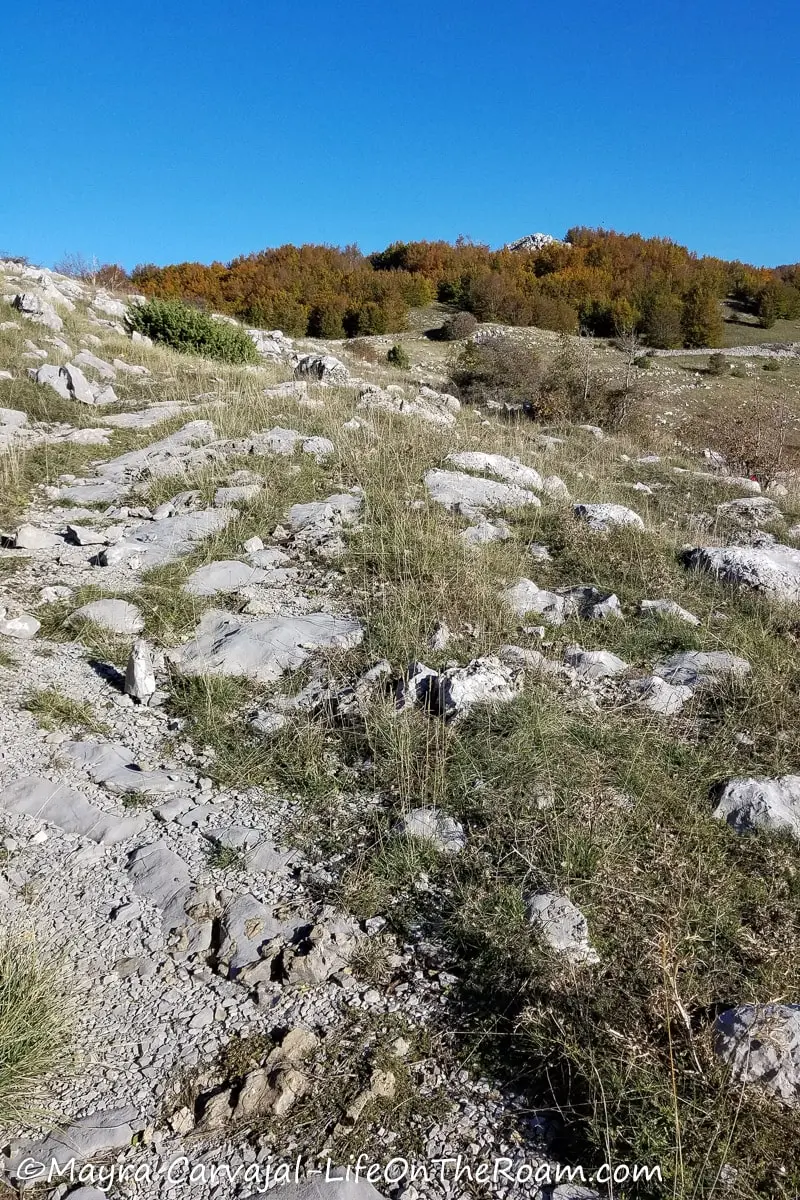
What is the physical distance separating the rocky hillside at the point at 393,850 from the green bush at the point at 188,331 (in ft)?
26.7

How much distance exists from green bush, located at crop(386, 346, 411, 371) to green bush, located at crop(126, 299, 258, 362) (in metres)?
10.4

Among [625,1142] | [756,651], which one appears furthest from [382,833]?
[756,651]

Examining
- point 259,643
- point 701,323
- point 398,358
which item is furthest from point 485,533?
point 701,323

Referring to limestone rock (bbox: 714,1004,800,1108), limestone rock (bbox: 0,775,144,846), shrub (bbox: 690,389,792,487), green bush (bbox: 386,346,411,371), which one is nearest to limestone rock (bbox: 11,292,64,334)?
limestone rock (bbox: 0,775,144,846)

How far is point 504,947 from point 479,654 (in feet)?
6.27

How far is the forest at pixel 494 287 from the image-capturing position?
30516mm

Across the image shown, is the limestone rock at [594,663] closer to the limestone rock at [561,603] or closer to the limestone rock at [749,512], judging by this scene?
the limestone rock at [561,603]

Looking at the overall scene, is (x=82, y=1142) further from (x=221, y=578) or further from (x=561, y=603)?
(x=561, y=603)

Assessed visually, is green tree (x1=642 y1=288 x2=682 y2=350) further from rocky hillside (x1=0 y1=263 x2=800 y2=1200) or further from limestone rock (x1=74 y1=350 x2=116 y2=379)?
rocky hillside (x1=0 y1=263 x2=800 y2=1200)

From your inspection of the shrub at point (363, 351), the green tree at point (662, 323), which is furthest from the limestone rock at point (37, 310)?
the green tree at point (662, 323)

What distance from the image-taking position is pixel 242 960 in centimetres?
229

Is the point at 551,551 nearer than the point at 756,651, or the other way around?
the point at 756,651

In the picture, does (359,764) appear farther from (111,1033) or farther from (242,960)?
(111,1033)

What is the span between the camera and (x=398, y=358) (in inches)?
939
